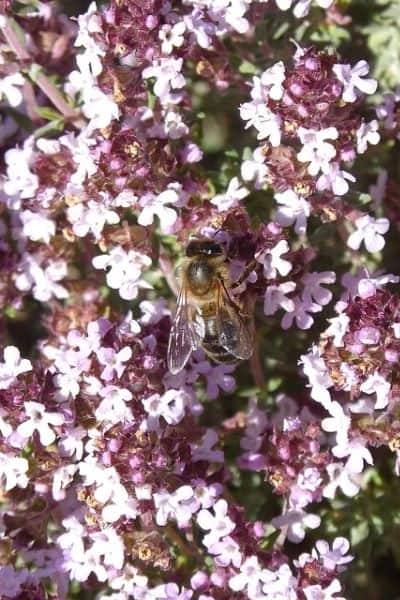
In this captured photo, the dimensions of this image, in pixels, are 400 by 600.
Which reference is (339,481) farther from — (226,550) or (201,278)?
(201,278)

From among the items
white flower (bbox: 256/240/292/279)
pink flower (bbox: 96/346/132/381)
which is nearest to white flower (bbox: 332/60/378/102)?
white flower (bbox: 256/240/292/279)

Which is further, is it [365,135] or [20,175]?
[20,175]

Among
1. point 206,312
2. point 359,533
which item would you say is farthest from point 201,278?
point 359,533

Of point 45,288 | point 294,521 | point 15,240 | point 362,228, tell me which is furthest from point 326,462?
point 15,240

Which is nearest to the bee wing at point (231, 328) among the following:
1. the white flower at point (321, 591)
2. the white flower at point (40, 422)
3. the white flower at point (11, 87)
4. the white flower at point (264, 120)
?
the white flower at point (264, 120)

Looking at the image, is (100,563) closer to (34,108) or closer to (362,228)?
(362,228)

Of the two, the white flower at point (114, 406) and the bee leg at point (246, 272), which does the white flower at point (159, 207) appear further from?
the white flower at point (114, 406)

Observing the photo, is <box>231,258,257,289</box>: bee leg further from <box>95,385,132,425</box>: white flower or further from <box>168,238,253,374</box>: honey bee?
<box>95,385,132,425</box>: white flower
